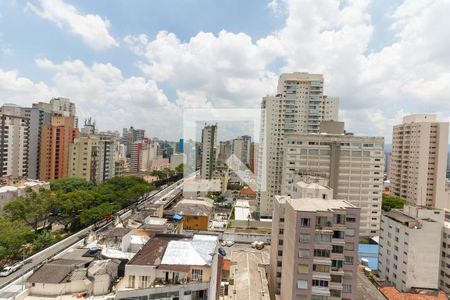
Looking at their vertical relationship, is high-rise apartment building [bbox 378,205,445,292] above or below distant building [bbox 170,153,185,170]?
below

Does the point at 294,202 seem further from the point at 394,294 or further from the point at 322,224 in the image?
the point at 394,294

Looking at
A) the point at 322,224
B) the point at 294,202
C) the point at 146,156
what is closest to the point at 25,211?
the point at 294,202

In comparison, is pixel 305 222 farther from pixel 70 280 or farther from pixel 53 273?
pixel 53 273

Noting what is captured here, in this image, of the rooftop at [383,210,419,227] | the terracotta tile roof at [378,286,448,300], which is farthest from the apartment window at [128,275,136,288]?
the rooftop at [383,210,419,227]

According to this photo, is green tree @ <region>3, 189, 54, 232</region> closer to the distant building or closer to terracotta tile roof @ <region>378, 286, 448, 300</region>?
the distant building

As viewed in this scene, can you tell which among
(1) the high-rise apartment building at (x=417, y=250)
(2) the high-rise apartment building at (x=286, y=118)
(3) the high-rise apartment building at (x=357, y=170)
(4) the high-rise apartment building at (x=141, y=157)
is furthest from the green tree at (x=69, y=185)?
(4) the high-rise apartment building at (x=141, y=157)

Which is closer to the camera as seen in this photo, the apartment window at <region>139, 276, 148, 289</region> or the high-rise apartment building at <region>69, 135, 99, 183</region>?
the apartment window at <region>139, 276, 148, 289</region>
